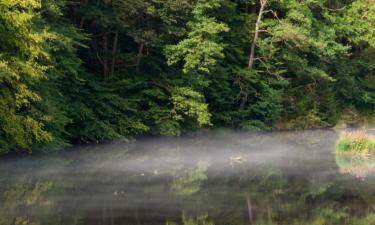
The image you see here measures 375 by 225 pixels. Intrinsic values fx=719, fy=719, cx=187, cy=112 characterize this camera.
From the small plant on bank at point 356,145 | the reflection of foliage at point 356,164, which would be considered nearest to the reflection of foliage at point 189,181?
the reflection of foliage at point 356,164

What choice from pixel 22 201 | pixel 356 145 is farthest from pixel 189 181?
pixel 356 145

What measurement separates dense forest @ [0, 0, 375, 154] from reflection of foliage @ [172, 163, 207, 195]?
252 inches

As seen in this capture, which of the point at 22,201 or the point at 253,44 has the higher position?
the point at 253,44

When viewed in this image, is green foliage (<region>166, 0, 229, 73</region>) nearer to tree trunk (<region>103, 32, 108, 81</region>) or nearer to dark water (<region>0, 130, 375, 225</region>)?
tree trunk (<region>103, 32, 108, 81</region>)

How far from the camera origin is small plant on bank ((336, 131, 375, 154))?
29.7 m

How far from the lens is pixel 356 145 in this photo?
2997 cm

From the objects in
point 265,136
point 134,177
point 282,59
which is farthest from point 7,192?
point 282,59

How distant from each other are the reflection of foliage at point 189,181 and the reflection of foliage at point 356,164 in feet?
16.4

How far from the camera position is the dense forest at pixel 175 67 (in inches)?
1109

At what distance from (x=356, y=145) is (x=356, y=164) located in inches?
135

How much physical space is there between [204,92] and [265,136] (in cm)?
460

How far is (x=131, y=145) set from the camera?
34.6 m

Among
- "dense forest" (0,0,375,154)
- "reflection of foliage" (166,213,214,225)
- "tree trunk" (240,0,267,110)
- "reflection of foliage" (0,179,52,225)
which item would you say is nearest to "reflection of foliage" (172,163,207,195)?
"reflection of foliage" (166,213,214,225)

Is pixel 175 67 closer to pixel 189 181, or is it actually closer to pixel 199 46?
pixel 199 46
